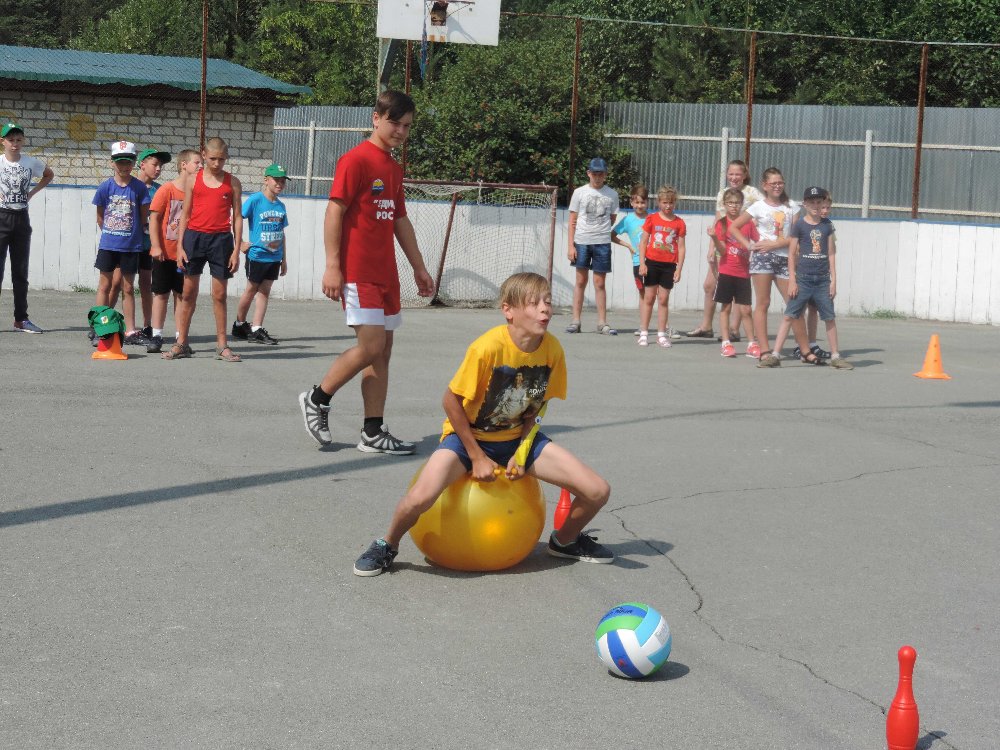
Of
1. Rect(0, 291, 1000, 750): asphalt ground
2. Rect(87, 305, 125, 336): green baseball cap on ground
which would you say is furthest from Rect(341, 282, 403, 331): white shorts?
Rect(87, 305, 125, 336): green baseball cap on ground

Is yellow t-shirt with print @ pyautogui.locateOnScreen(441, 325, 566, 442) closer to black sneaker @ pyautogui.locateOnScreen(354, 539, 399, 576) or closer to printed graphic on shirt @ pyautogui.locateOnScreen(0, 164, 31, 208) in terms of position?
black sneaker @ pyautogui.locateOnScreen(354, 539, 399, 576)

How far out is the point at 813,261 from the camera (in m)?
13.2

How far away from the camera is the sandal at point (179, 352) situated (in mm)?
12289

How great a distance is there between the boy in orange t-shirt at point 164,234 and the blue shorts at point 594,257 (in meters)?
5.02

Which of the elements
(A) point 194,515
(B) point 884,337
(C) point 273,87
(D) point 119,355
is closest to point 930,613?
(A) point 194,515

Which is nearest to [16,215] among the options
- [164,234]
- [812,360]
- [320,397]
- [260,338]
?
[164,234]

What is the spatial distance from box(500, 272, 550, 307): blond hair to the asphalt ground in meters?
1.19

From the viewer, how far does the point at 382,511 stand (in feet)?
22.7

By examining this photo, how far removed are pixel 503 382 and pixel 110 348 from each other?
7.30 meters

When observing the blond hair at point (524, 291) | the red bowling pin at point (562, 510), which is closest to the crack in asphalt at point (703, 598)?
the red bowling pin at point (562, 510)

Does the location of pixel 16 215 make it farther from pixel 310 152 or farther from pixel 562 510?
pixel 310 152

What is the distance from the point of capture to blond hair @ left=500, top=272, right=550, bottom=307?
5645 mm

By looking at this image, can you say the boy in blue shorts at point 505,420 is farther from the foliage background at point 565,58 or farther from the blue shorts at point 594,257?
the foliage background at point 565,58

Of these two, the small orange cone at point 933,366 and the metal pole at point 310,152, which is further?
the metal pole at point 310,152
